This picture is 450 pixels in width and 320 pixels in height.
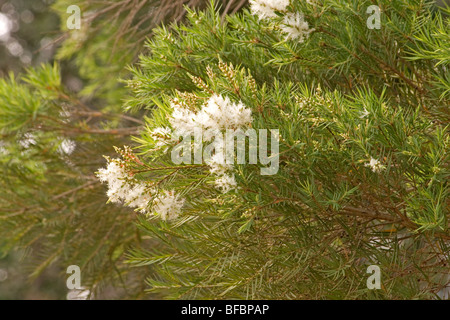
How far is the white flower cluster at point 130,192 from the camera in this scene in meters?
1.33

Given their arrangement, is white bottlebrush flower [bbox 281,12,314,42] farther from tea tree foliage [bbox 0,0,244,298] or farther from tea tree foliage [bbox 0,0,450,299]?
tea tree foliage [bbox 0,0,244,298]

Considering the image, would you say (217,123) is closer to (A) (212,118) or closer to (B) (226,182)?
(A) (212,118)

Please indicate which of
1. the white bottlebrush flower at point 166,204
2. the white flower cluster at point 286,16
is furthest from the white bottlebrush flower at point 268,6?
the white bottlebrush flower at point 166,204

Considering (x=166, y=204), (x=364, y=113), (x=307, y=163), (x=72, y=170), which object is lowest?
(x=166, y=204)

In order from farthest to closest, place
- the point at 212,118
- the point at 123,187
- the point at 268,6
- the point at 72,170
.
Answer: the point at 72,170 → the point at 268,6 → the point at 123,187 → the point at 212,118

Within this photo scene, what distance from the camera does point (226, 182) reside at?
126 cm

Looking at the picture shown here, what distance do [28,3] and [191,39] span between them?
5441 millimetres

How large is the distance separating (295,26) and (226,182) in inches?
21.9

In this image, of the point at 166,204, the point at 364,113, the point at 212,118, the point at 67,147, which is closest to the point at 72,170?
the point at 67,147

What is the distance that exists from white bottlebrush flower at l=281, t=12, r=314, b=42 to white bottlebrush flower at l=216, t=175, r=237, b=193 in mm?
531

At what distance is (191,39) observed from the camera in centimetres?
180

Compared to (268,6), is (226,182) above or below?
below

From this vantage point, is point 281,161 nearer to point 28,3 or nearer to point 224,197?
point 224,197

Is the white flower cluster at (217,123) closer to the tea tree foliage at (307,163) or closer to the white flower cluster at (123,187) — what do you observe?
the tea tree foliage at (307,163)
